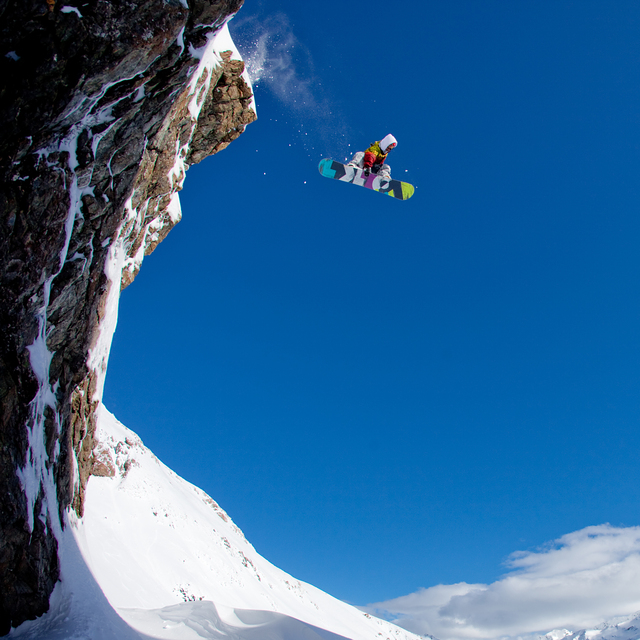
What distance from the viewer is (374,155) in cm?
1545

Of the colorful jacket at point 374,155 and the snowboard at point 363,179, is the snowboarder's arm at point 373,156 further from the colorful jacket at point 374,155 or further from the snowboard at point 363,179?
the snowboard at point 363,179

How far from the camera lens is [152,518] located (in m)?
22.3

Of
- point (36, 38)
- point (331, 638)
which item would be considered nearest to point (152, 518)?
point (331, 638)

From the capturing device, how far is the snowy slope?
9.17 meters

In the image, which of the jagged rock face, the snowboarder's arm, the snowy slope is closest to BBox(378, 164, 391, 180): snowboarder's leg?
the snowboarder's arm

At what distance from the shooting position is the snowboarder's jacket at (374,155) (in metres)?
15.4

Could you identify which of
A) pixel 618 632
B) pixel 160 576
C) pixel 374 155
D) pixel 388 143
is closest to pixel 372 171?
pixel 374 155

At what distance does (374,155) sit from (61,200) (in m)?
11.6

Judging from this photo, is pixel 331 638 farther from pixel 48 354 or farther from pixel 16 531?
pixel 48 354

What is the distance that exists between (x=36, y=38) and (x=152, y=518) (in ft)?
77.1

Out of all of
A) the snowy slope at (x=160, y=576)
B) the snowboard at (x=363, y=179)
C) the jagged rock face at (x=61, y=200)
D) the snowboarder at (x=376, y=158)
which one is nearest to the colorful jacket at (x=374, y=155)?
the snowboarder at (x=376, y=158)

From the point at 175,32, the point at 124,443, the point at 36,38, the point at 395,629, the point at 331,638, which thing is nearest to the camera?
the point at 36,38

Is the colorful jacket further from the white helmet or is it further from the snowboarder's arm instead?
the white helmet

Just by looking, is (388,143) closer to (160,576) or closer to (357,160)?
(357,160)
